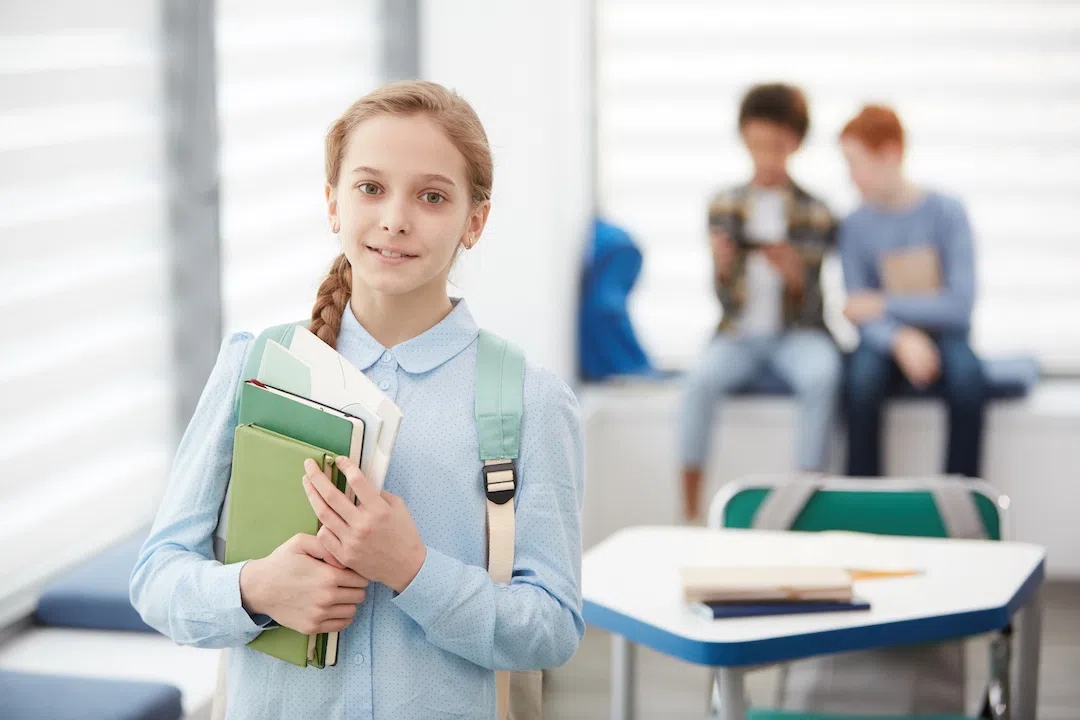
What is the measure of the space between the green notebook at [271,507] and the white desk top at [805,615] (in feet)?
2.74

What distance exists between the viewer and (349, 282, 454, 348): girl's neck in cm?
131

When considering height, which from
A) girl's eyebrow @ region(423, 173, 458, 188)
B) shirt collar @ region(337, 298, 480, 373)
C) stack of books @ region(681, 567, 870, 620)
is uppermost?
girl's eyebrow @ region(423, 173, 458, 188)

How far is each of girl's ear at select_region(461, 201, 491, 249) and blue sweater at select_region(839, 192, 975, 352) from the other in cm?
309

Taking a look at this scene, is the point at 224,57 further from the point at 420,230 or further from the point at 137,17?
the point at 420,230

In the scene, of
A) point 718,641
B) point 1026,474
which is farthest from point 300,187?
point 1026,474

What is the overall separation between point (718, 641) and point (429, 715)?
73cm

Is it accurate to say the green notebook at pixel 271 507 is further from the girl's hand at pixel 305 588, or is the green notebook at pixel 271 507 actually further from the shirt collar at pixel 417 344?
the shirt collar at pixel 417 344

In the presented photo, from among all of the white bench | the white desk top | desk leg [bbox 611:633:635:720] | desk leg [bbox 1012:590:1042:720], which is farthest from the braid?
the white bench

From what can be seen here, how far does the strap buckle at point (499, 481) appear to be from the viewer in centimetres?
123

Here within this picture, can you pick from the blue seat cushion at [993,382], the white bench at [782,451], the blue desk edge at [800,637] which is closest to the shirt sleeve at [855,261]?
the blue seat cushion at [993,382]

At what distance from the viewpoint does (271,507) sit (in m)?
1.21

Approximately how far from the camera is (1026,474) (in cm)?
429

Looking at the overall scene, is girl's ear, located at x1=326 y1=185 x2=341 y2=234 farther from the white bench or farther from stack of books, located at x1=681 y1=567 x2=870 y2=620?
the white bench

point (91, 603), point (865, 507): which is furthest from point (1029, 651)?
point (91, 603)
